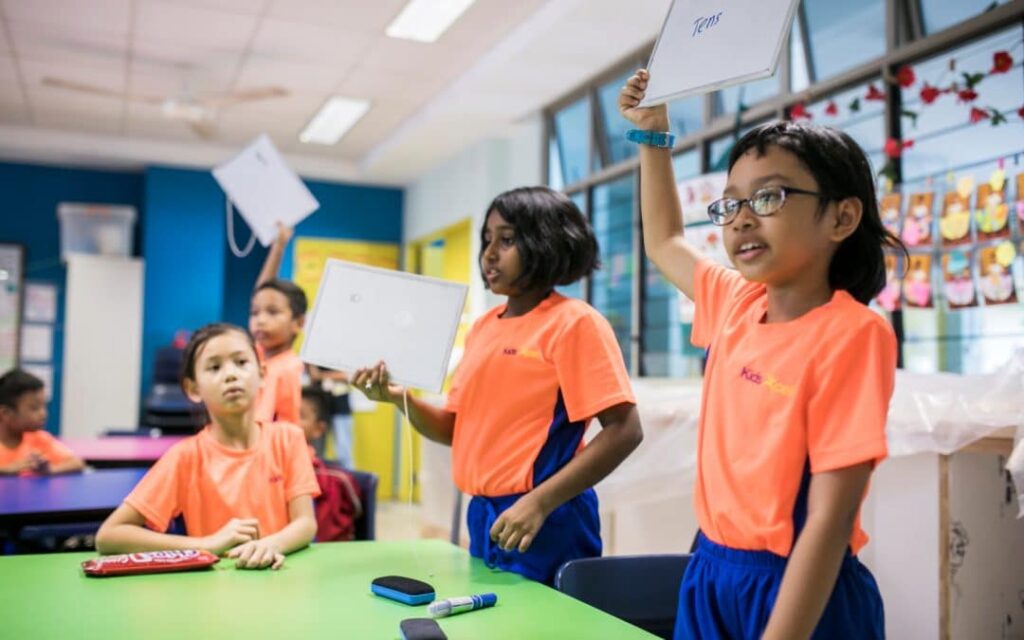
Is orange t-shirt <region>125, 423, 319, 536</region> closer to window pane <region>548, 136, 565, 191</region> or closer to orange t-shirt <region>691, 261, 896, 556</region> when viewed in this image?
orange t-shirt <region>691, 261, 896, 556</region>

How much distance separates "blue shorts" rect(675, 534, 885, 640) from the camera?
102cm

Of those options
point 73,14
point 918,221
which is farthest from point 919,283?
point 73,14

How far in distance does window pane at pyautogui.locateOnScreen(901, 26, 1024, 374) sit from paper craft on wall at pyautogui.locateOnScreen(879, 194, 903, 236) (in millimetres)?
41

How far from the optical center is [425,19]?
4.51 meters

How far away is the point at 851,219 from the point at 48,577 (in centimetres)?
122

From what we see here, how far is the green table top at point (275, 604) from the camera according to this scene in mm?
1059

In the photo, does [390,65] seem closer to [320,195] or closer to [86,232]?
[320,195]

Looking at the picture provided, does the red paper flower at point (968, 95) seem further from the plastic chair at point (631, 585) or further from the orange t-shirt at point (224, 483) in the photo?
the orange t-shirt at point (224, 483)

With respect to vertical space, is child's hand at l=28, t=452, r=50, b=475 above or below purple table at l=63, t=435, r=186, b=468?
above

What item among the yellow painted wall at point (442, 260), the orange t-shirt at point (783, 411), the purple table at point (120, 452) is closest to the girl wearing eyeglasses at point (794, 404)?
the orange t-shirt at point (783, 411)

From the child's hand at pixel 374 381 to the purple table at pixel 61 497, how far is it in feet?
3.52

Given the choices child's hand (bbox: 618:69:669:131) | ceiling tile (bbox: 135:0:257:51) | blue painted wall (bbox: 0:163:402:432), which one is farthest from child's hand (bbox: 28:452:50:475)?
blue painted wall (bbox: 0:163:402:432)

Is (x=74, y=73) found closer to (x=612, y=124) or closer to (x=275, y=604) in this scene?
(x=612, y=124)

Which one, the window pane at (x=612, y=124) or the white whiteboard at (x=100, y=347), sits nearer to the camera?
the window pane at (x=612, y=124)
